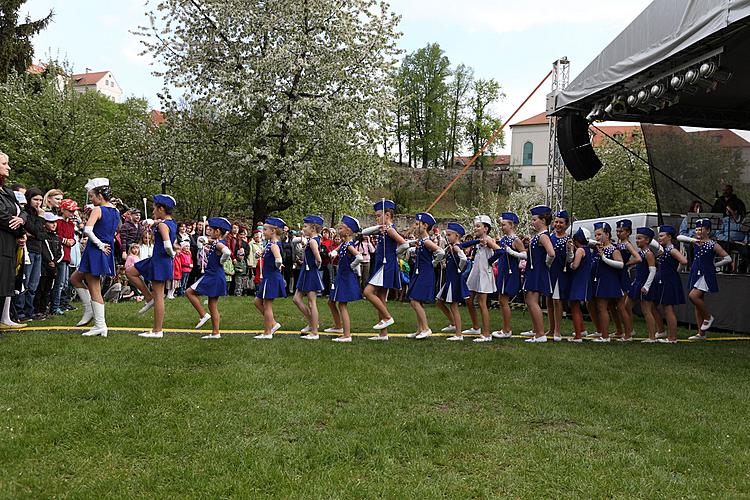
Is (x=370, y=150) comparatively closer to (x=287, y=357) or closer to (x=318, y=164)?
(x=318, y=164)

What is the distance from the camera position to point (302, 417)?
503 centimetres

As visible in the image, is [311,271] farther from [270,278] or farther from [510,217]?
[510,217]

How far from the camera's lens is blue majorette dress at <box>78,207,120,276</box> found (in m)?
8.31

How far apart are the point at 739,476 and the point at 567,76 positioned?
1241cm

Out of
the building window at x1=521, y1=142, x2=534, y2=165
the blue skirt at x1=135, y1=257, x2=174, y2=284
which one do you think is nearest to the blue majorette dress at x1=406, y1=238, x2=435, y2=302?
the blue skirt at x1=135, y1=257, x2=174, y2=284

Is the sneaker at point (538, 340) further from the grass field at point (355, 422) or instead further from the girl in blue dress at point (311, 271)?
the girl in blue dress at point (311, 271)

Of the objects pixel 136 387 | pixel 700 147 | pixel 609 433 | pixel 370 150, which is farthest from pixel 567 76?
pixel 136 387

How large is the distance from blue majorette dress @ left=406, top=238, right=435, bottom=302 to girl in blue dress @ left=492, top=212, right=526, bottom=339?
3.98 ft

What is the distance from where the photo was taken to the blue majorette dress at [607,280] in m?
10.1

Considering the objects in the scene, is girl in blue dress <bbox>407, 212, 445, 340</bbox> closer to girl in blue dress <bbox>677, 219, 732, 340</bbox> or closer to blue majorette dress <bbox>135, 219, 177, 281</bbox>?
blue majorette dress <bbox>135, 219, 177, 281</bbox>

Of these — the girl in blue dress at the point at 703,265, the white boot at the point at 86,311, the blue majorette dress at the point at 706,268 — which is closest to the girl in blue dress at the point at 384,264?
the white boot at the point at 86,311

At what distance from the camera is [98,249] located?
8328 millimetres

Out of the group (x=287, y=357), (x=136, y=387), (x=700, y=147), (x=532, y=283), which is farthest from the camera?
(x=700, y=147)

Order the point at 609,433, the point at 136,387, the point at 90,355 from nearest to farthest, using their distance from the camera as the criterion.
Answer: the point at 609,433 < the point at 136,387 < the point at 90,355
